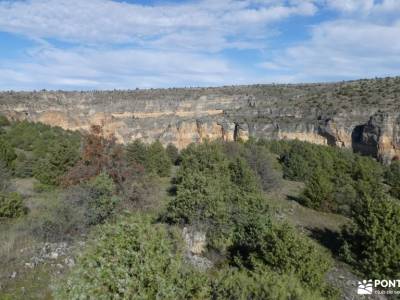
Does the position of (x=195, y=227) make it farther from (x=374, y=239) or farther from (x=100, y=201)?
(x=374, y=239)

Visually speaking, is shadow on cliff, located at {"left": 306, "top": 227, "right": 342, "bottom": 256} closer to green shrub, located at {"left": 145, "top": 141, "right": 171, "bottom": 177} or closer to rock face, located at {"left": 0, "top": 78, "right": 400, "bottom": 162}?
green shrub, located at {"left": 145, "top": 141, "right": 171, "bottom": 177}

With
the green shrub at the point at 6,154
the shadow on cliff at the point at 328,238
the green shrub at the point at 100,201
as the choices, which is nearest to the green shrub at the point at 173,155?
the green shrub at the point at 6,154

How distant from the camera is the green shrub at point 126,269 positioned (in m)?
5.91

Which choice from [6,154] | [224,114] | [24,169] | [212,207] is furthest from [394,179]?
[224,114]

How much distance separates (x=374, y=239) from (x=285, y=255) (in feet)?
14.6

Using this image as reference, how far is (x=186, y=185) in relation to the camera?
16.2 m

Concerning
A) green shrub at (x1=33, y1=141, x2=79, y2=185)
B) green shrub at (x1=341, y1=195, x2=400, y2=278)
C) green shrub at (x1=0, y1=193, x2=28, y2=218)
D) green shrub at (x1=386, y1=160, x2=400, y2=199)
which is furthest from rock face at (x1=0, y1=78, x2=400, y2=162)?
green shrub at (x1=0, y1=193, x2=28, y2=218)

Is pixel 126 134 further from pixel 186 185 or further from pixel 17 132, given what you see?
pixel 186 185

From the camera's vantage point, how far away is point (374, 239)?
1334 centimetres

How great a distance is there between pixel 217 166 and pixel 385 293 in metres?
13.1

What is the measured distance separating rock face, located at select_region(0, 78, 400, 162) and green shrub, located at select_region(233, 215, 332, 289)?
115 feet

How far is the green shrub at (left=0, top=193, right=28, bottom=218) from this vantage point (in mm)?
16094

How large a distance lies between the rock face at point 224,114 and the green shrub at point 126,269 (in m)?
41.3

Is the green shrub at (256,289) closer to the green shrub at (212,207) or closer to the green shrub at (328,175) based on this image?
the green shrub at (212,207)
